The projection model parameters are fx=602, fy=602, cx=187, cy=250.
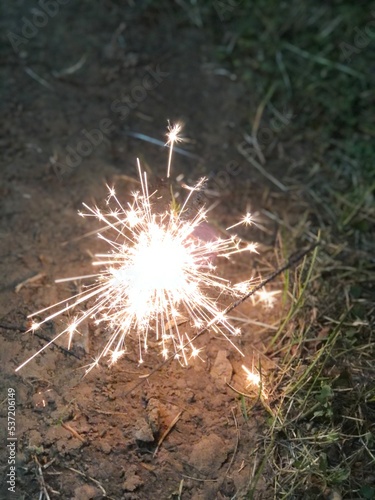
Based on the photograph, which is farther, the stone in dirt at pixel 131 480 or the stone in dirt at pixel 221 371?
the stone in dirt at pixel 221 371

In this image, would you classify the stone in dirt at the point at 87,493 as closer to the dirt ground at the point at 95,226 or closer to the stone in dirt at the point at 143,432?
the dirt ground at the point at 95,226

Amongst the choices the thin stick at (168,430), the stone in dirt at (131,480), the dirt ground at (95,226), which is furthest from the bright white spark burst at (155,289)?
the stone in dirt at (131,480)

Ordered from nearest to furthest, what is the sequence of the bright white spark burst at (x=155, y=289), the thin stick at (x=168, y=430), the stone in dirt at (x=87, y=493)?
1. the stone in dirt at (x=87, y=493)
2. the thin stick at (x=168, y=430)
3. the bright white spark burst at (x=155, y=289)

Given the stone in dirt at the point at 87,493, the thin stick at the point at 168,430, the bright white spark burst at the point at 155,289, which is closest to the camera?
the stone in dirt at the point at 87,493

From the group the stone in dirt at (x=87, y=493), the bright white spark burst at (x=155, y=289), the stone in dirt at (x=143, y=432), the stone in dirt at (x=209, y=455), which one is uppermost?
the bright white spark burst at (x=155, y=289)

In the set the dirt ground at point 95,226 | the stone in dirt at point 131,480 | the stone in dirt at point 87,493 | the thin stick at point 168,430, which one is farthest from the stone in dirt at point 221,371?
the stone in dirt at point 87,493

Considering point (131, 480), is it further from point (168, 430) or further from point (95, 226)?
point (95, 226)

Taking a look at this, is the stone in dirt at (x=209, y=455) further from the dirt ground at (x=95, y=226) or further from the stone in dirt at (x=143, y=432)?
the stone in dirt at (x=143, y=432)

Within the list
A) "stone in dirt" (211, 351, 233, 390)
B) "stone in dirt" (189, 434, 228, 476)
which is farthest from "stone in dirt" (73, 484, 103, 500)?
"stone in dirt" (211, 351, 233, 390)

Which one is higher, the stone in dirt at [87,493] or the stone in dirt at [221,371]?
the stone in dirt at [221,371]
